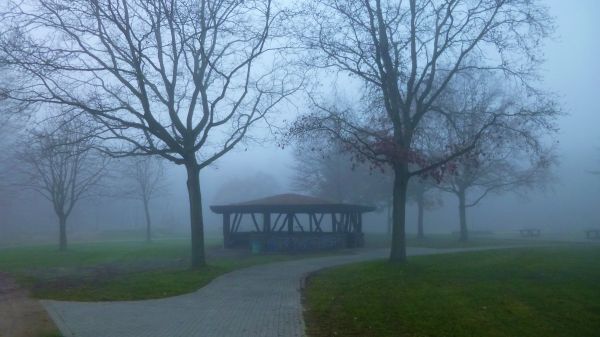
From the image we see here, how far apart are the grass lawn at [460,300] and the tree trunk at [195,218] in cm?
467

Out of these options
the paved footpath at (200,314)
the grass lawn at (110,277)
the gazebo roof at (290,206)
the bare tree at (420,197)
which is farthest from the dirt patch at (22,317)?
the bare tree at (420,197)

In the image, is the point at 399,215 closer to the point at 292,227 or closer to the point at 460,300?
the point at 460,300

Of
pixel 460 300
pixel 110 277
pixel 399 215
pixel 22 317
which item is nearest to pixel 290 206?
pixel 399 215

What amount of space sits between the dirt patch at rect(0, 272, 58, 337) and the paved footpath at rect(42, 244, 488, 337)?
223mm

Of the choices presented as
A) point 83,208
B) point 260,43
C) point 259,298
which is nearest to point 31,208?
point 83,208

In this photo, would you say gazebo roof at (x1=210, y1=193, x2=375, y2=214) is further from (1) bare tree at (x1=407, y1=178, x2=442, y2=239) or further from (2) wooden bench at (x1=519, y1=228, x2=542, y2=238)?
(2) wooden bench at (x1=519, y1=228, x2=542, y2=238)

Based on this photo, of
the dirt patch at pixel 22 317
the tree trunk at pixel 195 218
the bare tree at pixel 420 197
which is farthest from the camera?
the bare tree at pixel 420 197

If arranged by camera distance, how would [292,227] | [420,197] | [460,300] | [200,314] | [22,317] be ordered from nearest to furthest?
1. [22,317]
2. [200,314]
3. [460,300]
4. [292,227]
5. [420,197]

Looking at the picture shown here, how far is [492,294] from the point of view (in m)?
11.7

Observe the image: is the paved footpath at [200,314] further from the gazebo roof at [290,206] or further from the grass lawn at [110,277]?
the gazebo roof at [290,206]

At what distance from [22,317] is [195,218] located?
30.3 ft

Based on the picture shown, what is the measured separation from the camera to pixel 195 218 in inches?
764

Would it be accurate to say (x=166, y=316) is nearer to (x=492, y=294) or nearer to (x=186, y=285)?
(x=186, y=285)

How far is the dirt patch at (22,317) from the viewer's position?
8.92m
